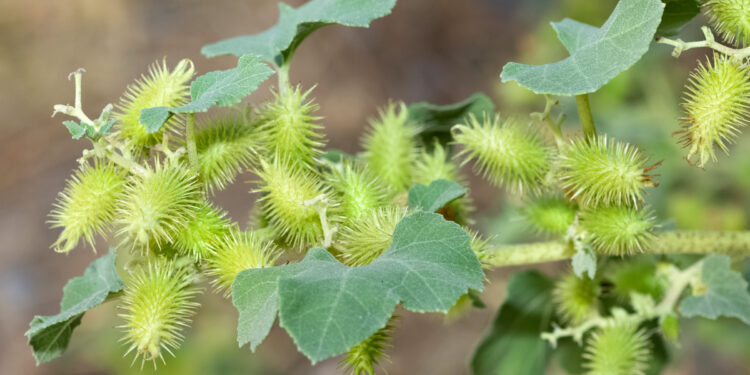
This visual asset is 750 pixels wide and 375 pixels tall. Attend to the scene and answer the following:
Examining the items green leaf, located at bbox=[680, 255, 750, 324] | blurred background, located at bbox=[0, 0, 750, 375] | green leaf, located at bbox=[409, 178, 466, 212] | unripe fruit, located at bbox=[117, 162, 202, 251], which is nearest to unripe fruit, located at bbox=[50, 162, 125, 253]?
unripe fruit, located at bbox=[117, 162, 202, 251]

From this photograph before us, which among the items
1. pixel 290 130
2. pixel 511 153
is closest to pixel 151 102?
pixel 290 130

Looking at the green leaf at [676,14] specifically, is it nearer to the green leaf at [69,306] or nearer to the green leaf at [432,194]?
the green leaf at [432,194]

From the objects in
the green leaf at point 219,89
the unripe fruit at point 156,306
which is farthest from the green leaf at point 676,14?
the unripe fruit at point 156,306

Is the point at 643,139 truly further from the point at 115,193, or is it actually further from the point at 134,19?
the point at 134,19

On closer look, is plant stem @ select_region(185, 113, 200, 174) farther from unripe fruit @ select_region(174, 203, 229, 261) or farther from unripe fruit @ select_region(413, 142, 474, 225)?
unripe fruit @ select_region(413, 142, 474, 225)

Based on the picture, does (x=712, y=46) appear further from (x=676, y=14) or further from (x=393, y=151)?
(x=393, y=151)
